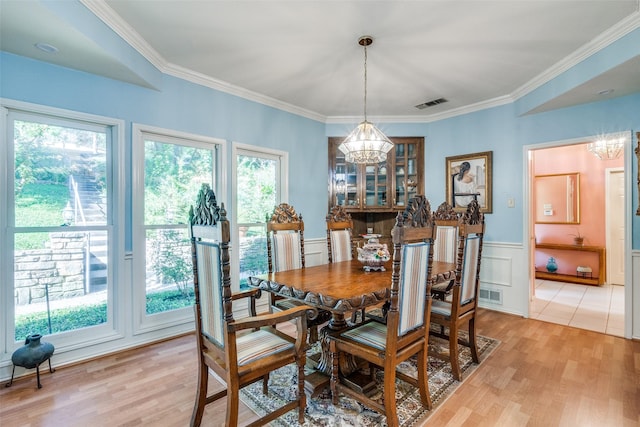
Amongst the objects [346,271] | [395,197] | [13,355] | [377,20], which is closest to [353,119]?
[395,197]

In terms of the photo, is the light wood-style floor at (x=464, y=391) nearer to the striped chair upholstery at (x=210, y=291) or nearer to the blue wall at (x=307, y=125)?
the striped chair upholstery at (x=210, y=291)

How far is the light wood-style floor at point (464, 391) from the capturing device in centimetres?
189

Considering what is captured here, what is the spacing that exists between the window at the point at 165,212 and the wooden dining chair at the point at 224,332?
1606mm

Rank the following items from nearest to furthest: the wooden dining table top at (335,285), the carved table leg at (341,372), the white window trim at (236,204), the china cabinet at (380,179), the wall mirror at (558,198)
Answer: the wooden dining table top at (335,285) → the carved table leg at (341,372) → the white window trim at (236,204) → the china cabinet at (380,179) → the wall mirror at (558,198)

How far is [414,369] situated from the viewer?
249 centimetres

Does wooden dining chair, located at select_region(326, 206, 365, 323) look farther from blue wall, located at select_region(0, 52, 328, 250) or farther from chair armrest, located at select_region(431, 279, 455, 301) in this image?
blue wall, located at select_region(0, 52, 328, 250)

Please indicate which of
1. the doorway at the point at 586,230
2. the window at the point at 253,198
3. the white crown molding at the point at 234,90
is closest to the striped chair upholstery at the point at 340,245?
the window at the point at 253,198

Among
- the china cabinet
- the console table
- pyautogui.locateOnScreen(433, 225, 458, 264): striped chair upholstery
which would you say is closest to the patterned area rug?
pyautogui.locateOnScreen(433, 225, 458, 264): striped chair upholstery

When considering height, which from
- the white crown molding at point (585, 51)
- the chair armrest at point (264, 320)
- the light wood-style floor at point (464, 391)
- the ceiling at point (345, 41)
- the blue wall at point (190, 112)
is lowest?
the light wood-style floor at point (464, 391)

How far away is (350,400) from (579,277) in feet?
18.4

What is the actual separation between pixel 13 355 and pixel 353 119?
14.9 ft

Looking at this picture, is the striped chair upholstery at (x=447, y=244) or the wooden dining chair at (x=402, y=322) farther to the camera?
the striped chair upholstery at (x=447, y=244)

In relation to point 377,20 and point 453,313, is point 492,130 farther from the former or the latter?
point 453,313

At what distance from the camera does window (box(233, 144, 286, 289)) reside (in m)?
3.81
